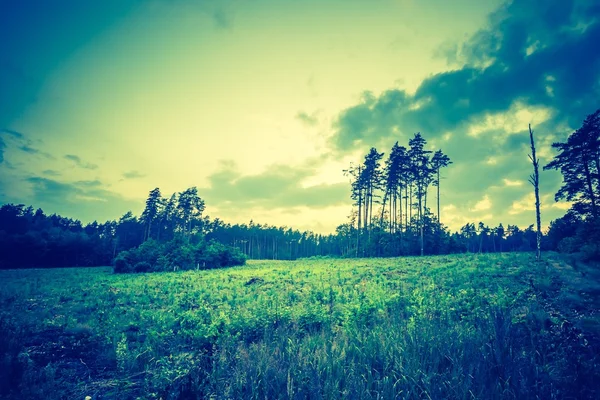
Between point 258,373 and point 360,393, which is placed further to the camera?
point 258,373

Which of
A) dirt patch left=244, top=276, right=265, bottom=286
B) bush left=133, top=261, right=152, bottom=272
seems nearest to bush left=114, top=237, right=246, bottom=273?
bush left=133, top=261, right=152, bottom=272

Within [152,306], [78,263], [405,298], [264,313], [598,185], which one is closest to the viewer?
[264,313]

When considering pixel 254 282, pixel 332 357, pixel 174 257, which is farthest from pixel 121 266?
pixel 332 357

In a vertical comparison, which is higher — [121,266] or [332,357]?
[332,357]

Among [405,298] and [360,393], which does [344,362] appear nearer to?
[360,393]

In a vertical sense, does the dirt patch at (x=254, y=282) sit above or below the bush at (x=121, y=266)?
above

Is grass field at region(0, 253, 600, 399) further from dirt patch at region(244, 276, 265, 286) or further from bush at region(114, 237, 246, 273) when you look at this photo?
bush at region(114, 237, 246, 273)

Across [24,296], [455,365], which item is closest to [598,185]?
[455,365]

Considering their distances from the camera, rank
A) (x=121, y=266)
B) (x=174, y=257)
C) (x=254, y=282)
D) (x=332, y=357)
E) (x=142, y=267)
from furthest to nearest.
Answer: (x=174, y=257) < (x=142, y=267) < (x=121, y=266) < (x=254, y=282) < (x=332, y=357)

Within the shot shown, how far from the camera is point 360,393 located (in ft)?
9.57

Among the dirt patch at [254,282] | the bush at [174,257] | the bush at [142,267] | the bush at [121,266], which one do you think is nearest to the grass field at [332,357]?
the dirt patch at [254,282]

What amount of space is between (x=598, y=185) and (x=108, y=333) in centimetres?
4079

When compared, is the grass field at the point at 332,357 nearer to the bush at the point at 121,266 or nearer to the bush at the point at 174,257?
the bush at the point at 174,257

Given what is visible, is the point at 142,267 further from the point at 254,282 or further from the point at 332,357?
the point at 332,357
